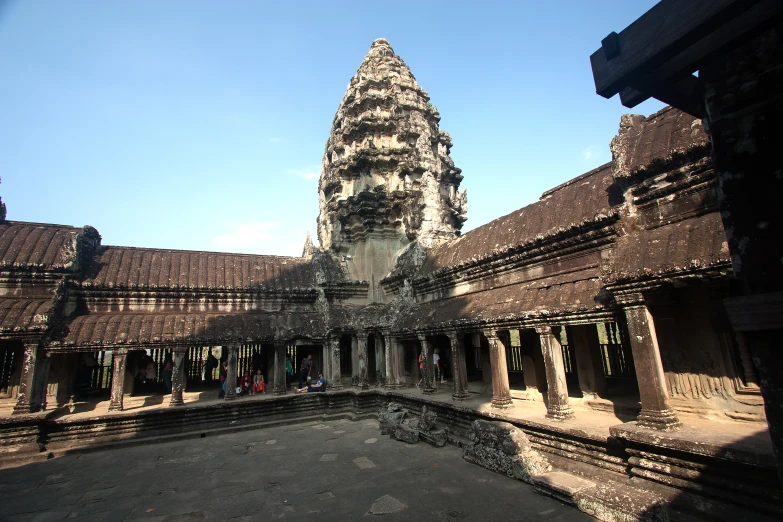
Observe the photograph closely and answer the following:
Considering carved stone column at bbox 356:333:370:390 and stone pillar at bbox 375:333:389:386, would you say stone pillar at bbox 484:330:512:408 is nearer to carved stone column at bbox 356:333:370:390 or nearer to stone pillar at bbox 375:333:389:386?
carved stone column at bbox 356:333:370:390

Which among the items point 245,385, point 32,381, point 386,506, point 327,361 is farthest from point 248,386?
point 386,506

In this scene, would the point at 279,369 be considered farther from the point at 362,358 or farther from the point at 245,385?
the point at 362,358

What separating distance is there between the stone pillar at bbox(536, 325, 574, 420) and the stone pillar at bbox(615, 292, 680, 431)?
1.58 metres

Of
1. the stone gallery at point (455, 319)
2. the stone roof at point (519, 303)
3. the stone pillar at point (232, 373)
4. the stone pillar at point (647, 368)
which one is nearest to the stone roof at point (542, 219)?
the stone gallery at point (455, 319)

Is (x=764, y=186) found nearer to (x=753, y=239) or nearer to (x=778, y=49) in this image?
(x=753, y=239)

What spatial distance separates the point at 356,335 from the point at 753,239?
1264cm

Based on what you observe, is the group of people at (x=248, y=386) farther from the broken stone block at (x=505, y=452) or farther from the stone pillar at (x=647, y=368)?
the stone pillar at (x=647, y=368)

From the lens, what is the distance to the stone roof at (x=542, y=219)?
8.52 meters

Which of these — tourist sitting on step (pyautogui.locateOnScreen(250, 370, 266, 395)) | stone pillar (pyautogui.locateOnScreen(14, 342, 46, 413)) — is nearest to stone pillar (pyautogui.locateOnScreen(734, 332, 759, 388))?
tourist sitting on step (pyautogui.locateOnScreen(250, 370, 266, 395))

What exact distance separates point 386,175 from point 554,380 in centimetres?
1161

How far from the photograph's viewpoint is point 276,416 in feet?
41.1

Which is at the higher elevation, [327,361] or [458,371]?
[327,361]

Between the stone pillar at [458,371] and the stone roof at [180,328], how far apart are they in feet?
16.9

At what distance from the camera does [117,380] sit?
1127 centimetres
